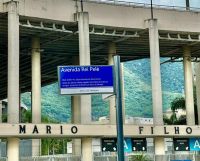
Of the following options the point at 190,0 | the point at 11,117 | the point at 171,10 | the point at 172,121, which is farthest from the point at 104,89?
the point at 172,121

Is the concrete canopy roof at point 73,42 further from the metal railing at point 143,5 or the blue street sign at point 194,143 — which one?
the blue street sign at point 194,143

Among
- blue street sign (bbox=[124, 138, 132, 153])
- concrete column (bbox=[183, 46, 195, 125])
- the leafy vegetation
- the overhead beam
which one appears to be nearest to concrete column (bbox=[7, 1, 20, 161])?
the overhead beam

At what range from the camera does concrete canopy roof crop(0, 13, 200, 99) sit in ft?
144

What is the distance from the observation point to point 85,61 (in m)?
42.2

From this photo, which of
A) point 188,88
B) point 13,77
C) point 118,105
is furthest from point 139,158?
point 118,105

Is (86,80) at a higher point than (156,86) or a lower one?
lower

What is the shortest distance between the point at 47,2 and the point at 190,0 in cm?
1712

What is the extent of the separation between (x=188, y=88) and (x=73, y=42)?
1329 centimetres

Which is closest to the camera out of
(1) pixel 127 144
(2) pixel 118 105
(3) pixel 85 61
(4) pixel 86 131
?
(2) pixel 118 105

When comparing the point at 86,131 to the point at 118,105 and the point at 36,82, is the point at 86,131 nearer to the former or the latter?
the point at 36,82

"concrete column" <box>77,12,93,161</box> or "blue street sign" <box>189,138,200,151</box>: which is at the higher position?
"concrete column" <box>77,12,93,161</box>

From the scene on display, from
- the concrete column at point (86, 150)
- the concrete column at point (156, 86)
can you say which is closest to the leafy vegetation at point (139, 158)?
the concrete column at point (86, 150)

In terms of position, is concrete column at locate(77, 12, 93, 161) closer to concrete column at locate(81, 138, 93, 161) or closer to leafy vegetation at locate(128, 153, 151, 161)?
concrete column at locate(81, 138, 93, 161)

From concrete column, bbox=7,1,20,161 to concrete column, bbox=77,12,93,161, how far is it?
18.5ft
